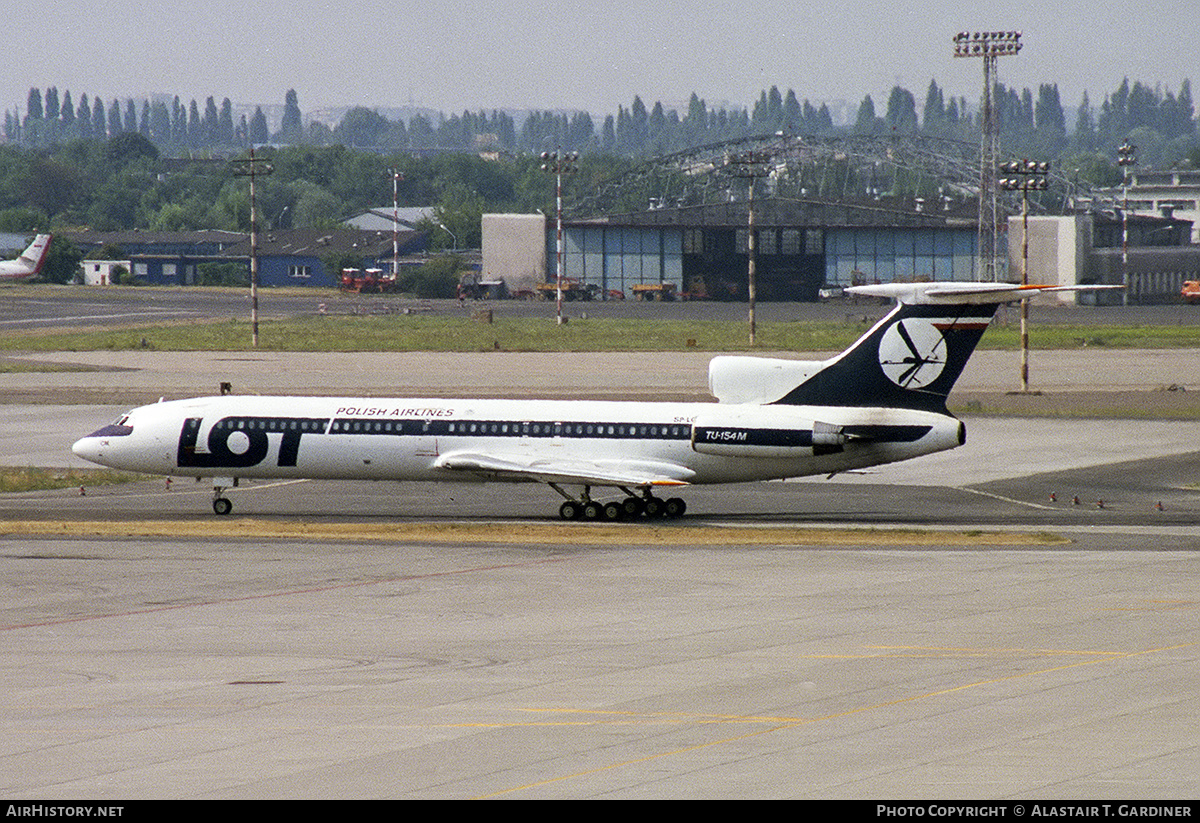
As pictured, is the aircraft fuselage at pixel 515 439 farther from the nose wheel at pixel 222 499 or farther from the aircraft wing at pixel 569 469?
the nose wheel at pixel 222 499

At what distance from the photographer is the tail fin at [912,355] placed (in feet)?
141

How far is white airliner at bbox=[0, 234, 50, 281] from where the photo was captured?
553 feet

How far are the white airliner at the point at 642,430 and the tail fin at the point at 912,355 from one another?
0.09 ft

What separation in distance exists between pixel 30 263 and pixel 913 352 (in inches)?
5797

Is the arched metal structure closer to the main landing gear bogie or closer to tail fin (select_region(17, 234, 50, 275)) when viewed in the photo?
tail fin (select_region(17, 234, 50, 275))

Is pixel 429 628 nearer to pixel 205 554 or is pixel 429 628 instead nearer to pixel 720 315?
pixel 205 554

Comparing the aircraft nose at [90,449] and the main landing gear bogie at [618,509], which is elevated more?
the aircraft nose at [90,449]

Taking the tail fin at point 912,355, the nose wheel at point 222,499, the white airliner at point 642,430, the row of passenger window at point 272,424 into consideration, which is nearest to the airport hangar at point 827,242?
the tail fin at point 912,355

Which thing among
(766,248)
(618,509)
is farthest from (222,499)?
(766,248)

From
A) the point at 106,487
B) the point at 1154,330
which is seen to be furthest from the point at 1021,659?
the point at 1154,330

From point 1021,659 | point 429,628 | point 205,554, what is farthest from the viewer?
point 205,554

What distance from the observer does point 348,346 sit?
109 metres

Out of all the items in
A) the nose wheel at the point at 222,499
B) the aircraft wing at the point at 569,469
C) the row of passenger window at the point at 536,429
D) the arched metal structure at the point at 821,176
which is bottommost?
the nose wheel at the point at 222,499

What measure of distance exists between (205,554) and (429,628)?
1114 centimetres
